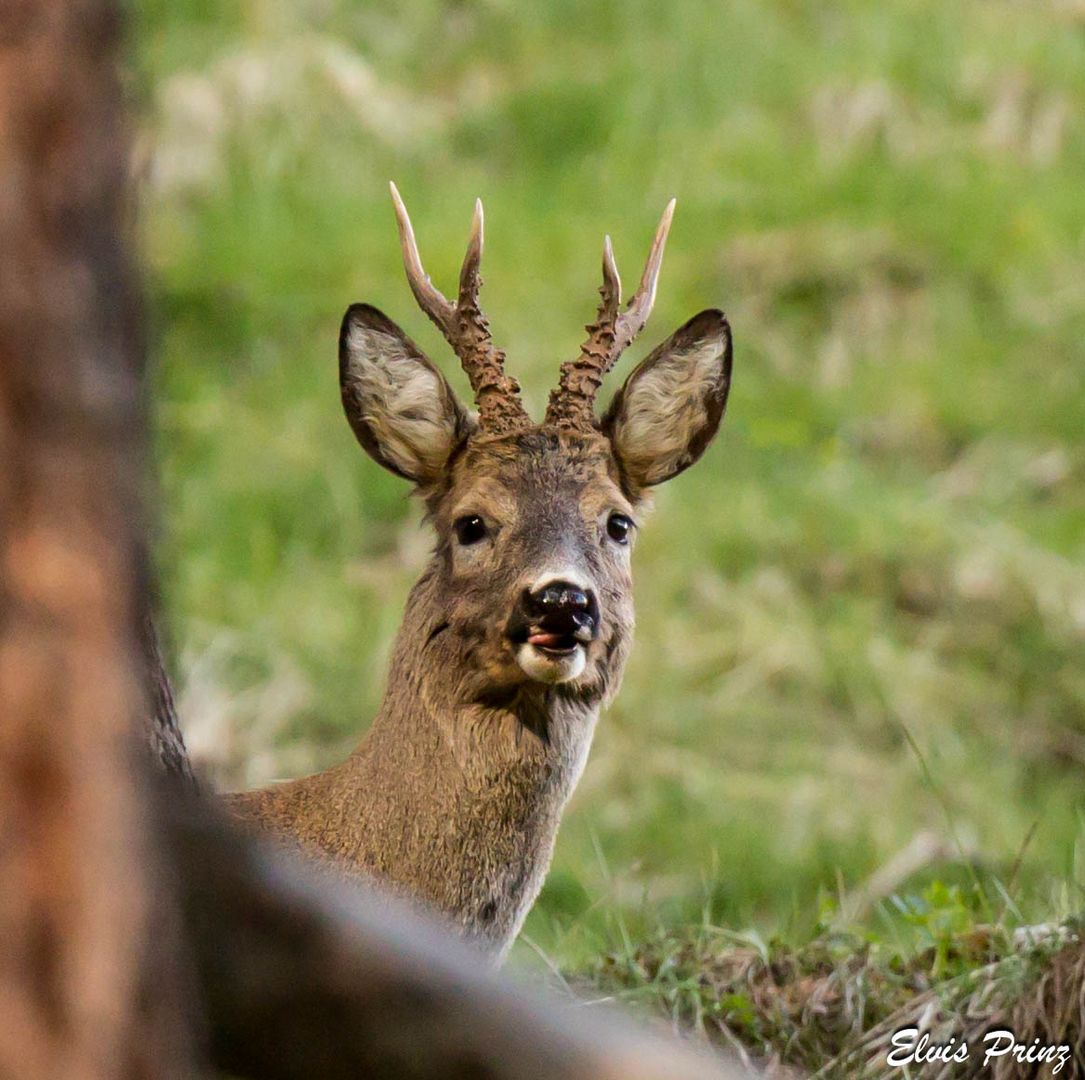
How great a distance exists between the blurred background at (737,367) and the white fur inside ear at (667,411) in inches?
96.6

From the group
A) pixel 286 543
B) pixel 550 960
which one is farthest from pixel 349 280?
pixel 550 960

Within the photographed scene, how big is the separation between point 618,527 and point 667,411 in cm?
31

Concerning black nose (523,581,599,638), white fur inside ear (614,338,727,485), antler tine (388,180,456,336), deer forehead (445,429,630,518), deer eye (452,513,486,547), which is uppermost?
antler tine (388,180,456,336)

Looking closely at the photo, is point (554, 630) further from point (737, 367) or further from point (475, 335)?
point (737, 367)

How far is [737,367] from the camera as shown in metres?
12.1

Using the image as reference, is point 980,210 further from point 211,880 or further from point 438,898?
point 211,880

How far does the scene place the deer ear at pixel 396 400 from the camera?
5.23m

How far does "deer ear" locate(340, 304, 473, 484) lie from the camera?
5.23 metres

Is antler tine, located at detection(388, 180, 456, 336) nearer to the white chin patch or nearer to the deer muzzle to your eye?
the deer muzzle

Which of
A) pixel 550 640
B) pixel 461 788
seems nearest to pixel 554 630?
pixel 550 640

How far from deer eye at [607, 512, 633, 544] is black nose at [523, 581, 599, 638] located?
1.27ft

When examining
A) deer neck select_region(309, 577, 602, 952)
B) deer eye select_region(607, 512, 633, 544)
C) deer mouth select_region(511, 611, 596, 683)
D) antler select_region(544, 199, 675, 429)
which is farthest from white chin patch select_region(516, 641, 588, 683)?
antler select_region(544, 199, 675, 429)

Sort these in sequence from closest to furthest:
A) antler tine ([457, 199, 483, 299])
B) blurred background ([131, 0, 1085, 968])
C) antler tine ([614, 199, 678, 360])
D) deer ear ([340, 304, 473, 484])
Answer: antler tine ([457, 199, 483, 299]), antler tine ([614, 199, 678, 360]), deer ear ([340, 304, 473, 484]), blurred background ([131, 0, 1085, 968])

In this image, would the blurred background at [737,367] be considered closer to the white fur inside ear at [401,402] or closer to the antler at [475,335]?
the white fur inside ear at [401,402]
